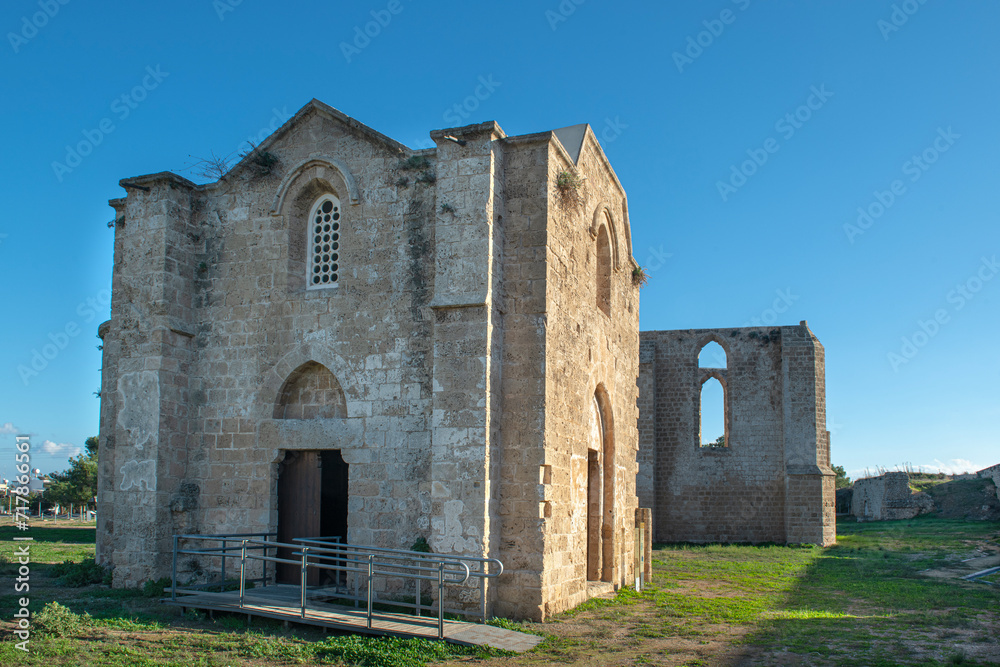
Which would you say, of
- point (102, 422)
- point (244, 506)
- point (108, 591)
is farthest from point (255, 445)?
point (102, 422)

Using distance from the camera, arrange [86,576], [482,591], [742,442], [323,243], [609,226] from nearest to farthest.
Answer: [482,591]
[323,243]
[86,576]
[609,226]
[742,442]

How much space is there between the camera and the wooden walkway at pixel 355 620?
800 cm

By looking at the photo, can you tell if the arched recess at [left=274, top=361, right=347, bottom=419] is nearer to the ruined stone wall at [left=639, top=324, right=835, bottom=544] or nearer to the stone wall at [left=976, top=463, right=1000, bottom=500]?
the ruined stone wall at [left=639, top=324, right=835, bottom=544]

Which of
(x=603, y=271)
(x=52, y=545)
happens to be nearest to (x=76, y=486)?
(x=52, y=545)

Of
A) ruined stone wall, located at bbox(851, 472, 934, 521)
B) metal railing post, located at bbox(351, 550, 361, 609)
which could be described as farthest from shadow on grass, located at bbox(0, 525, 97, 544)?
ruined stone wall, located at bbox(851, 472, 934, 521)

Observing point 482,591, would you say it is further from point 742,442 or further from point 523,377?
point 742,442

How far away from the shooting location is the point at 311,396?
11.1m

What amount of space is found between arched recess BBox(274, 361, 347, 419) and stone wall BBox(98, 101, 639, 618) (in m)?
0.03

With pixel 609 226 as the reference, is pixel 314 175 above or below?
above

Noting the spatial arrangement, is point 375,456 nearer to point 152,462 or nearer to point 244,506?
point 244,506

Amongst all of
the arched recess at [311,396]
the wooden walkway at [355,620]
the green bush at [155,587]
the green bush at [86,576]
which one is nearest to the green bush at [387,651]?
the wooden walkway at [355,620]

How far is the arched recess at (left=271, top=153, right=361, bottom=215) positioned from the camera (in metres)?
11.1

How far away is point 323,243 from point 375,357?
2163 mm

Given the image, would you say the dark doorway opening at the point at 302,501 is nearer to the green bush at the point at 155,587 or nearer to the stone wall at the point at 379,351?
the stone wall at the point at 379,351
